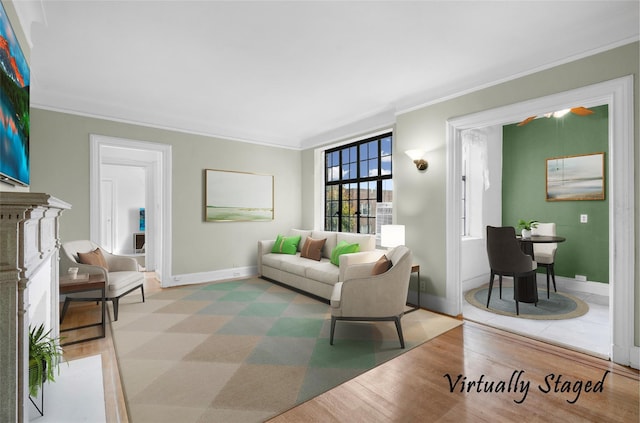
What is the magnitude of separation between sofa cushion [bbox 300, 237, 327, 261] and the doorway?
6.68 ft

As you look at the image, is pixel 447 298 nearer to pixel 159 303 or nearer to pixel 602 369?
pixel 602 369

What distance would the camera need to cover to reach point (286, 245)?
5.12 m

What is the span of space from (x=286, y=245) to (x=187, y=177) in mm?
1896

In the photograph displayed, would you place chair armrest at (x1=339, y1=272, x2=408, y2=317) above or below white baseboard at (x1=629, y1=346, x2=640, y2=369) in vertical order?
above

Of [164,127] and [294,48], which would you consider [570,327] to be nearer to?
[294,48]

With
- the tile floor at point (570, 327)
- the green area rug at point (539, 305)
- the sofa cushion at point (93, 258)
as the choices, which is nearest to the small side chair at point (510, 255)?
the green area rug at point (539, 305)

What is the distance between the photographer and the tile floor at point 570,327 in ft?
8.90

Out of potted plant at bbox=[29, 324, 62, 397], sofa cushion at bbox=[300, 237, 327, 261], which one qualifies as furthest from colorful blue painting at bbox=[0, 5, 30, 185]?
sofa cushion at bbox=[300, 237, 327, 261]

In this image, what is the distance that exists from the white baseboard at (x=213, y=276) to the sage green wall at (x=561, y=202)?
4458 mm

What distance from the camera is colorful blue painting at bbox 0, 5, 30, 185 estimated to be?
5.05 feet

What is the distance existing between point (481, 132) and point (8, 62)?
535cm

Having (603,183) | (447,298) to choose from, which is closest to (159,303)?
(447,298)

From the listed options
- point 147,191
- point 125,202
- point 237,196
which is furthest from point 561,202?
point 125,202

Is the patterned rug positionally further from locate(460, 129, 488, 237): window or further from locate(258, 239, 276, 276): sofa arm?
locate(460, 129, 488, 237): window
